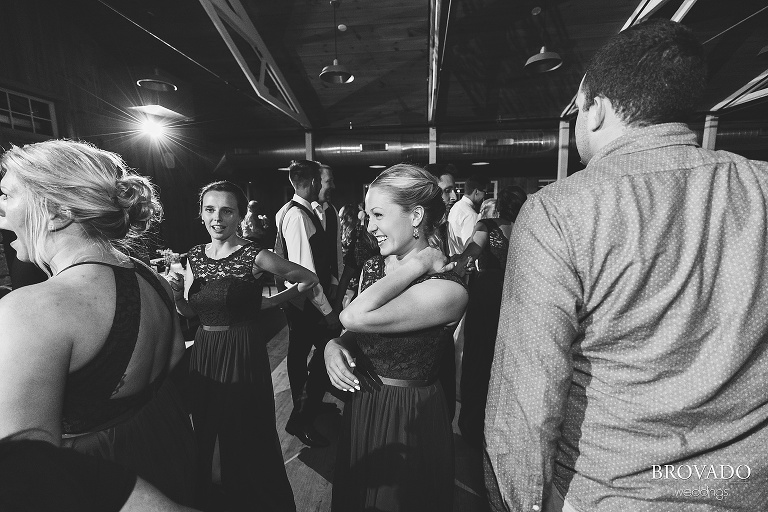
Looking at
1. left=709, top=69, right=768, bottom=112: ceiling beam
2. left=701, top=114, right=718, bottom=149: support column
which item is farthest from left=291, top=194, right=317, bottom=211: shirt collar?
left=701, top=114, right=718, bottom=149: support column

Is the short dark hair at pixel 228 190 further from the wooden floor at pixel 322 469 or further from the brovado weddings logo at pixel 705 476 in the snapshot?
the brovado weddings logo at pixel 705 476

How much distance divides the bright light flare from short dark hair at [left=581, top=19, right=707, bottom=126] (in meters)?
8.62

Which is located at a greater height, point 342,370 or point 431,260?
point 431,260

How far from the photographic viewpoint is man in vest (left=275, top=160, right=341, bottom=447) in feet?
8.29

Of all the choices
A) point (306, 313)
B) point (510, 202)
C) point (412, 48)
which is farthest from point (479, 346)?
point (412, 48)

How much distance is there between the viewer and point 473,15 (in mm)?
5648

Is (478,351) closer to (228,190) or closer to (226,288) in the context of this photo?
(226,288)

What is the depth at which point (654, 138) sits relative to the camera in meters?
0.71

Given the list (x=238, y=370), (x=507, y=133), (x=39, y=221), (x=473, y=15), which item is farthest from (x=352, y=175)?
(x=39, y=221)

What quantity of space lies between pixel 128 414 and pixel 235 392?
99 cm

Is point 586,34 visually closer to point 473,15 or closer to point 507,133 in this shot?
point 473,15

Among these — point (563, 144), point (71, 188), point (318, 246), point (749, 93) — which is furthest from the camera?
point (563, 144)

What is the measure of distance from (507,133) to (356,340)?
833 cm

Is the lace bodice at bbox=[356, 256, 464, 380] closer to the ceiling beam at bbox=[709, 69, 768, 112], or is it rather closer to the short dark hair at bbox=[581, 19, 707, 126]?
the short dark hair at bbox=[581, 19, 707, 126]
